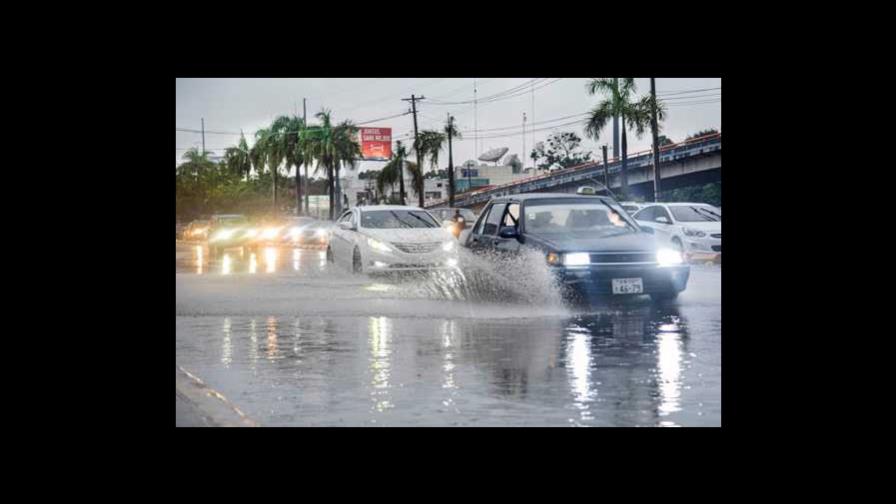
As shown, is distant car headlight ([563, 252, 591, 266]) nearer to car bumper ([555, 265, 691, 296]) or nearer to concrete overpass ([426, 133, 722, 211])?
car bumper ([555, 265, 691, 296])

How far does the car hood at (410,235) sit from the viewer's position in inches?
855

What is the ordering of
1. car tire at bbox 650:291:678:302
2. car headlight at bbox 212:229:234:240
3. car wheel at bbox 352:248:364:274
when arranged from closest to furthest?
Result: car tire at bbox 650:291:678:302 < car wheel at bbox 352:248:364:274 < car headlight at bbox 212:229:234:240

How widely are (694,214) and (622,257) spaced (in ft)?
49.8

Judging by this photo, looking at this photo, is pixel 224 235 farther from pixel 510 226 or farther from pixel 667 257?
pixel 667 257

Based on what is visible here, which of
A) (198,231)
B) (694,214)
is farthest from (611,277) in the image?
(198,231)

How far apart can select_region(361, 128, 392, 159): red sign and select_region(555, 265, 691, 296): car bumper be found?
3538 inches

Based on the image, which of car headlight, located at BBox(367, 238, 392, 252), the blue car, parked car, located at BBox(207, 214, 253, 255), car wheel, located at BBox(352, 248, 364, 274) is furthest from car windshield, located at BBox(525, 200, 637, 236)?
parked car, located at BBox(207, 214, 253, 255)

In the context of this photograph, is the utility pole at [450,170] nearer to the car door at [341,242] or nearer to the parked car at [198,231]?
the parked car at [198,231]

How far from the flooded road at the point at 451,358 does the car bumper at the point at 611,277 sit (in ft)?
1.00

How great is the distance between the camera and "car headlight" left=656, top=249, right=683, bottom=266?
15.5 metres

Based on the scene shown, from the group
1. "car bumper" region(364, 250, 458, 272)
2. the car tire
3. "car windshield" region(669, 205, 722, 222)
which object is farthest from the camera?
"car windshield" region(669, 205, 722, 222)

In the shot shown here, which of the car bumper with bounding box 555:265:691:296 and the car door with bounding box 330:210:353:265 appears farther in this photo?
the car door with bounding box 330:210:353:265
